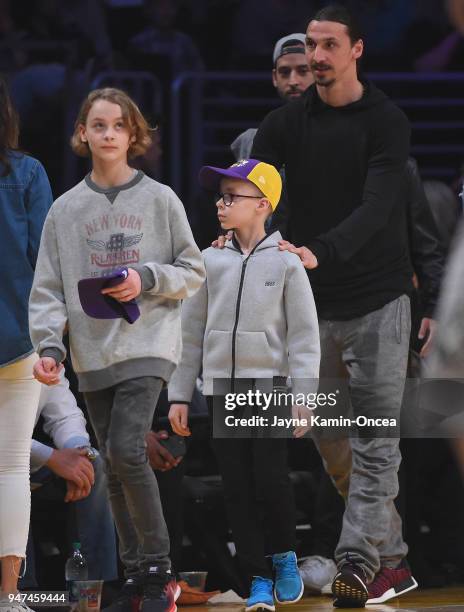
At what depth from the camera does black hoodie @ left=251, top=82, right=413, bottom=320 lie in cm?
448

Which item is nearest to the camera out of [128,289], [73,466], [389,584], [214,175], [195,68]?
[128,289]

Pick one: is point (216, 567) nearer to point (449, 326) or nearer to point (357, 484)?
point (357, 484)

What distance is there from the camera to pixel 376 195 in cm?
442

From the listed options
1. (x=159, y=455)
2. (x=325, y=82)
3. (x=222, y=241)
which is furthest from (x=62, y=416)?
(x=325, y=82)

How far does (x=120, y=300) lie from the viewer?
387cm

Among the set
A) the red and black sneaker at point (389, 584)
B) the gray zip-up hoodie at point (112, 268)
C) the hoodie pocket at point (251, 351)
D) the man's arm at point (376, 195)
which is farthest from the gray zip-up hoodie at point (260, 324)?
the red and black sneaker at point (389, 584)

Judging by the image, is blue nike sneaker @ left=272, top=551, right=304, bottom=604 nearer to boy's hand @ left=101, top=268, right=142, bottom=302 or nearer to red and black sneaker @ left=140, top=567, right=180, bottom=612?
red and black sneaker @ left=140, top=567, right=180, bottom=612

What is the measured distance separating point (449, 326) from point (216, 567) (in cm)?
232

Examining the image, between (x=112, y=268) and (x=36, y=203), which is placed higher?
(x=36, y=203)

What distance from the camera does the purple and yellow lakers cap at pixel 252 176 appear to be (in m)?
4.29

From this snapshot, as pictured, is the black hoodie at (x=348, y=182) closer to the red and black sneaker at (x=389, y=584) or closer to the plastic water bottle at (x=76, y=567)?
the red and black sneaker at (x=389, y=584)

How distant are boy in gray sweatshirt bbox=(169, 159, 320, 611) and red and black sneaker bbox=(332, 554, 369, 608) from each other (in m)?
0.13

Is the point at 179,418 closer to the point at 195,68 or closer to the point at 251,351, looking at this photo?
the point at 251,351

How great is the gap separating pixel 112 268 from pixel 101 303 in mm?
167
